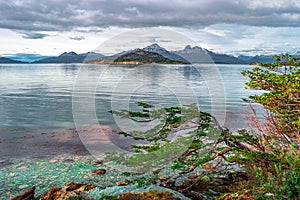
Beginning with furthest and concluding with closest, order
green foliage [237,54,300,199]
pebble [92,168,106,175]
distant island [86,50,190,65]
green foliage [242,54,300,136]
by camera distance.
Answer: distant island [86,50,190,65]
pebble [92,168,106,175]
green foliage [242,54,300,136]
green foliage [237,54,300,199]

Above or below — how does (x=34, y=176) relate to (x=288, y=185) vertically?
below

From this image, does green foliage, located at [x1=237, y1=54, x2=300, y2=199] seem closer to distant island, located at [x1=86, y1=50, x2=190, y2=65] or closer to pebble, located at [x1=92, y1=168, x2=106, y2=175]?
distant island, located at [x1=86, y1=50, x2=190, y2=65]

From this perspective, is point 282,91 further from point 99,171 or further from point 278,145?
point 99,171

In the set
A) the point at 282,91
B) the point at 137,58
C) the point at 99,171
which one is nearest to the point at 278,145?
the point at 282,91

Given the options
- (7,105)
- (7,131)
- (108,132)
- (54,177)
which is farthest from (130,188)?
(7,105)

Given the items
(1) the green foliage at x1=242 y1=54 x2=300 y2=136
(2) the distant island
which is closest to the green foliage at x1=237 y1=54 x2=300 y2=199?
(1) the green foliage at x1=242 y1=54 x2=300 y2=136

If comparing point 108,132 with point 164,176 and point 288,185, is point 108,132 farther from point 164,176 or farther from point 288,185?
point 288,185

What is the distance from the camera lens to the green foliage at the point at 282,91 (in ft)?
19.9

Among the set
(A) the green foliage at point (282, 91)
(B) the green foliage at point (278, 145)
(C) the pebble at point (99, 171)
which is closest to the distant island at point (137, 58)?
(C) the pebble at point (99, 171)

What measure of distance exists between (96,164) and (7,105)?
22709 mm

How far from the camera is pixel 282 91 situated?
6371 mm

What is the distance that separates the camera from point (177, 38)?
12547mm

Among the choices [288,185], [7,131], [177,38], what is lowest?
[7,131]

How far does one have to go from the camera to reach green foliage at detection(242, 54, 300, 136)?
6055 mm
